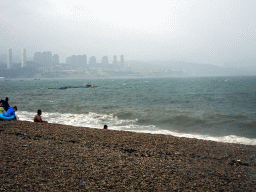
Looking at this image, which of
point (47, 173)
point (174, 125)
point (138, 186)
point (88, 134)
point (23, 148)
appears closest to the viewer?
point (138, 186)

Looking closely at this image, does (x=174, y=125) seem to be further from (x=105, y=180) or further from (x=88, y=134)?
(x=105, y=180)

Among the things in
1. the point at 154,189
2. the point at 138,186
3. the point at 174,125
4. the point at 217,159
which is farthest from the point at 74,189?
the point at 174,125

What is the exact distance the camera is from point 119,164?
5.05m

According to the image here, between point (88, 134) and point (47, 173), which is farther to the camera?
point (88, 134)

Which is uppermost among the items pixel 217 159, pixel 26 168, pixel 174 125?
pixel 26 168

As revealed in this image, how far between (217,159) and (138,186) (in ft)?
10.3

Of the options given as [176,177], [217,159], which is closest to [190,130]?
[217,159]

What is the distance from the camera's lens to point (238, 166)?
5.47m

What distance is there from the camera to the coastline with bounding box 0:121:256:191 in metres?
4.00

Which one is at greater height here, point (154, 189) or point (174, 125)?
point (154, 189)

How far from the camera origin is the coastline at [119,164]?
400 cm

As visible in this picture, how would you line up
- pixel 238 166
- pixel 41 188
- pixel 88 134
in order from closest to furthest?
1. pixel 41 188
2. pixel 238 166
3. pixel 88 134

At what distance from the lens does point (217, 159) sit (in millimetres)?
6000

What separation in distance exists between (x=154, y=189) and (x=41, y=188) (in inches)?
81.7
